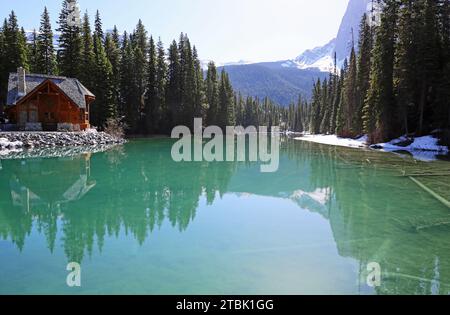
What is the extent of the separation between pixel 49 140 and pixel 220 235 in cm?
3097

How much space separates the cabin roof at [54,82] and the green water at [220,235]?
25.9m

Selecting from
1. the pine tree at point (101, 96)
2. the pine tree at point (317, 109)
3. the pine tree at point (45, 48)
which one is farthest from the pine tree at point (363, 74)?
the pine tree at point (45, 48)

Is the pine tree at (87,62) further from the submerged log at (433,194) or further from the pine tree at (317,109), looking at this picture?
the pine tree at (317,109)

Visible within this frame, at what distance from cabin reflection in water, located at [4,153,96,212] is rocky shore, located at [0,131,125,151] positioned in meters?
10.1

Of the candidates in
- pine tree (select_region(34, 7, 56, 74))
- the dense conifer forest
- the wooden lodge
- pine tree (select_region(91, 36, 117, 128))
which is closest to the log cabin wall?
the wooden lodge

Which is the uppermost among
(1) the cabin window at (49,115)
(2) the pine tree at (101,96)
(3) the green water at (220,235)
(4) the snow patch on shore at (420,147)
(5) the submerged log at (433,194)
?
(2) the pine tree at (101,96)

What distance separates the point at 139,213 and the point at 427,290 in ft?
24.3

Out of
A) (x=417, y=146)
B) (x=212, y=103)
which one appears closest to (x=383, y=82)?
(x=417, y=146)

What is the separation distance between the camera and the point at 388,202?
12609 mm

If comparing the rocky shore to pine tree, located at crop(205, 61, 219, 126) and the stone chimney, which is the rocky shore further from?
pine tree, located at crop(205, 61, 219, 126)

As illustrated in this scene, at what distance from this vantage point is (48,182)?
16031mm

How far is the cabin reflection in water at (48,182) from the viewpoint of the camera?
12.5 meters

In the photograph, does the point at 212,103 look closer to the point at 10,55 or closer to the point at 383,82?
the point at 10,55
